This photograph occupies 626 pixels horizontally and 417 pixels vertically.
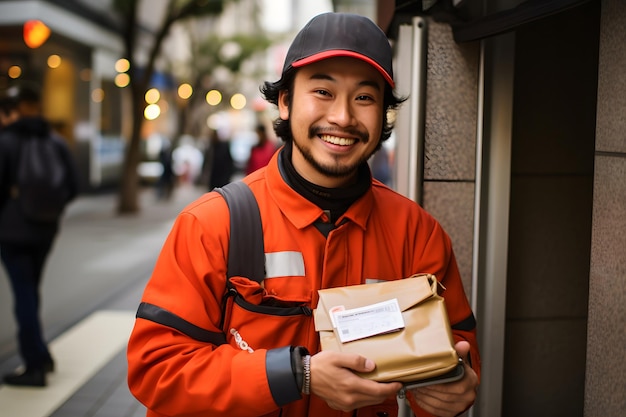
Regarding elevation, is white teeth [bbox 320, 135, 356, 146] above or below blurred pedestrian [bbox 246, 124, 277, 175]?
below

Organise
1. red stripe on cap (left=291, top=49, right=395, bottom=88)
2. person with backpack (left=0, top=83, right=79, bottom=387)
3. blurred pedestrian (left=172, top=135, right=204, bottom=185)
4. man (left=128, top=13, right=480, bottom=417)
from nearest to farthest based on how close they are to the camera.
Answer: man (left=128, top=13, right=480, bottom=417) < red stripe on cap (left=291, top=49, right=395, bottom=88) < person with backpack (left=0, top=83, right=79, bottom=387) < blurred pedestrian (left=172, top=135, right=204, bottom=185)

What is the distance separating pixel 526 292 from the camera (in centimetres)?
402

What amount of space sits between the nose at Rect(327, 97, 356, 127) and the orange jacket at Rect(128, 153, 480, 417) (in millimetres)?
256

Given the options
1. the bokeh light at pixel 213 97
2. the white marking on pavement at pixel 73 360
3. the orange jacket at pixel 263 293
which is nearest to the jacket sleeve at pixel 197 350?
the orange jacket at pixel 263 293

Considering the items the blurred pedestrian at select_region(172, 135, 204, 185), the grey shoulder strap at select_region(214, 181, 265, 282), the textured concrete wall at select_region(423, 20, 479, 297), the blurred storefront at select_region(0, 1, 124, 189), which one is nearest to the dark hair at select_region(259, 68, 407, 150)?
the grey shoulder strap at select_region(214, 181, 265, 282)

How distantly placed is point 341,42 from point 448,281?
0.82 meters

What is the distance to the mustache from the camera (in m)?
2.09

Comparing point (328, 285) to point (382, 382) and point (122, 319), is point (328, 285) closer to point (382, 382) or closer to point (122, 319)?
point (382, 382)

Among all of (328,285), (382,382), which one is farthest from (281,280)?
(382,382)

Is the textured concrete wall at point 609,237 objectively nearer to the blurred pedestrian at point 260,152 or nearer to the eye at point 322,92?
the eye at point 322,92

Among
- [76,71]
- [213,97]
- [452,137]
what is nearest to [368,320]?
[452,137]

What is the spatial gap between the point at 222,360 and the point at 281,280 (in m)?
0.30

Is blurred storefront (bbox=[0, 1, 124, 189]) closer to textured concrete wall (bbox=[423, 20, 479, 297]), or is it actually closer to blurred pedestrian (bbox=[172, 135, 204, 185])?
blurred pedestrian (bbox=[172, 135, 204, 185])

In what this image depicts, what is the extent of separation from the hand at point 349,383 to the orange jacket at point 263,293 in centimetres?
11
